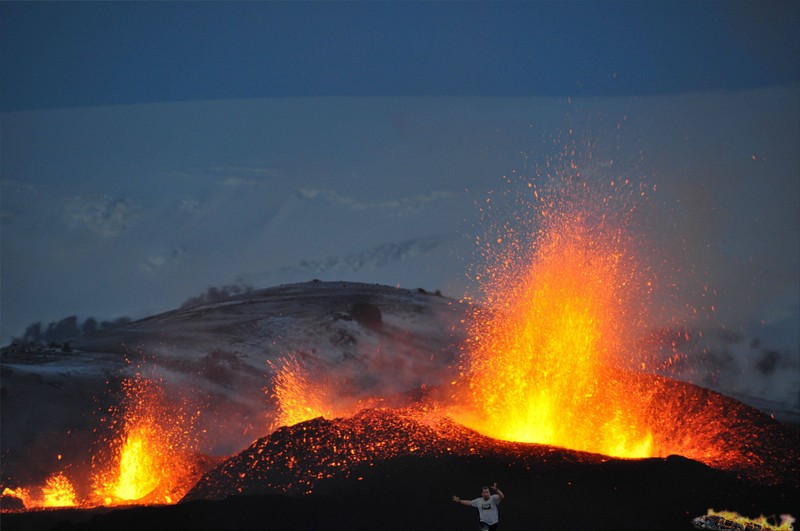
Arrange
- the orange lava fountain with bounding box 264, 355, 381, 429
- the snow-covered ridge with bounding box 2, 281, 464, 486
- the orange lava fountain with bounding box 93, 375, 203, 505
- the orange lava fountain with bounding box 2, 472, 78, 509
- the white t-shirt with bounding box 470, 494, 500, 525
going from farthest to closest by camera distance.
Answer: the orange lava fountain with bounding box 264, 355, 381, 429, the snow-covered ridge with bounding box 2, 281, 464, 486, the orange lava fountain with bounding box 2, 472, 78, 509, the orange lava fountain with bounding box 93, 375, 203, 505, the white t-shirt with bounding box 470, 494, 500, 525

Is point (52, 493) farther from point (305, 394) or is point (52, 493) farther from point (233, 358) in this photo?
point (305, 394)

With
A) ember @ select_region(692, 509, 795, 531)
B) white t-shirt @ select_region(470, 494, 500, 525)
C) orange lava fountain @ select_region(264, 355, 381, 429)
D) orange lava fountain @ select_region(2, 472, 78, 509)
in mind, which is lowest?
white t-shirt @ select_region(470, 494, 500, 525)

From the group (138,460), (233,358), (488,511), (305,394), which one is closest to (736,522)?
(488,511)

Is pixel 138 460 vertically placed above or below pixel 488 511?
above

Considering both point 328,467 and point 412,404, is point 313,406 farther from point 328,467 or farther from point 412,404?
point 328,467

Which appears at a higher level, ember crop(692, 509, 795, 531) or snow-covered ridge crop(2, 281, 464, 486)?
snow-covered ridge crop(2, 281, 464, 486)

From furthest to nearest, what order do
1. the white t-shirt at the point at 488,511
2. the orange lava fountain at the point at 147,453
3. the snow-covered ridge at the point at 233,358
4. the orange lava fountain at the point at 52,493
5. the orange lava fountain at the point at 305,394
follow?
the orange lava fountain at the point at 305,394 → the snow-covered ridge at the point at 233,358 → the orange lava fountain at the point at 52,493 → the orange lava fountain at the point at 147,453 → the white t-shirt at the point at 488,511

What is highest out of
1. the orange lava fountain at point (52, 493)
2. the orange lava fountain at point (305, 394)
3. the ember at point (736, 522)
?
the orange lava fountain at point (305, 394)

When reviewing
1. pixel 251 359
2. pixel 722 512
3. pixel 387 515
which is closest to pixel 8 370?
pixel 251 359

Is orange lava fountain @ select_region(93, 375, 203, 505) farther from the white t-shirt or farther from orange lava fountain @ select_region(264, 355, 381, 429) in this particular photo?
the white t-shirt

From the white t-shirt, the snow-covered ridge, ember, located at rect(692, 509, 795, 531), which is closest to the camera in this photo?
the white t-shirt

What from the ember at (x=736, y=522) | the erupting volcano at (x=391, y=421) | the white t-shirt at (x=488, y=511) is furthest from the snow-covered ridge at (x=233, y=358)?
the white t-shirt at (x=488, y=511)

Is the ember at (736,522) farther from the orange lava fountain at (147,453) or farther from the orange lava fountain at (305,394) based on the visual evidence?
the orange lava fountain at (147,453)

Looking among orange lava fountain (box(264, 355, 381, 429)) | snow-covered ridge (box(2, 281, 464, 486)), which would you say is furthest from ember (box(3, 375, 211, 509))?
orange lava fountain (box(264, 355, 381, 429))
